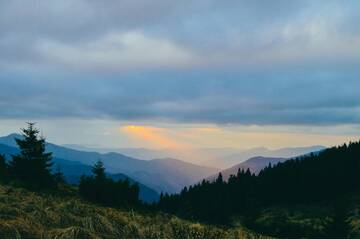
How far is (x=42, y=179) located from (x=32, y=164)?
293cm

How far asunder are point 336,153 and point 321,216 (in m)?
35.6

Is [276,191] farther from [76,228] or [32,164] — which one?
[76,228]

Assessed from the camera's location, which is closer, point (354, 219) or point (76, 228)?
point (76, 228)

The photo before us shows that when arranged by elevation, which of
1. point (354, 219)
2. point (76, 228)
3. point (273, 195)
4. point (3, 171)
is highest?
point (3, 171)

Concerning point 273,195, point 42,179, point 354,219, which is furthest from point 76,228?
point 273,195

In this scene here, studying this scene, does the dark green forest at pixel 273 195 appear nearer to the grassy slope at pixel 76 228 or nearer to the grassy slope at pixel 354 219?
the grassy slope at pixel 354 219

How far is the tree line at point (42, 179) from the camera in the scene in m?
41.4

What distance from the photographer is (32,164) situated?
47094 millimetres

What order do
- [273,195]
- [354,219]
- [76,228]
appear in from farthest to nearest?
[273,195] < [354,219] < [76,228]

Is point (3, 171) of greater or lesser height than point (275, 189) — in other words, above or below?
above

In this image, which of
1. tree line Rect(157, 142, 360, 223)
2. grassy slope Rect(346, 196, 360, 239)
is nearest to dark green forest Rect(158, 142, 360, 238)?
tree line Rect(157, 142, 360, 223)

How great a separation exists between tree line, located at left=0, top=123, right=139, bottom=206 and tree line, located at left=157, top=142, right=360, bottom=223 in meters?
51.1

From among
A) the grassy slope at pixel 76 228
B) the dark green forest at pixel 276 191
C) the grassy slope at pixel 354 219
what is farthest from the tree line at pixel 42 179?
the dark green forest at pixel 276 191

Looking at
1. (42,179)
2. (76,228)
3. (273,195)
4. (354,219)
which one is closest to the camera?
(76,228)
